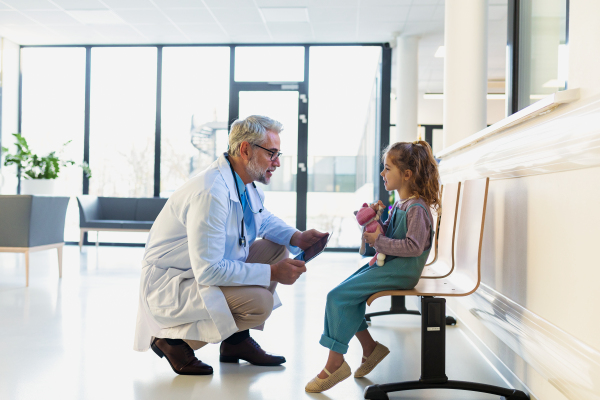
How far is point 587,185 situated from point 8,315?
3.04m

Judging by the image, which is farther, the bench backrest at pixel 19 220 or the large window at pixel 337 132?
the large window at pixel 337 132

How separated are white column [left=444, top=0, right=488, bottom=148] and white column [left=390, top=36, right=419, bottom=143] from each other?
9.53ft

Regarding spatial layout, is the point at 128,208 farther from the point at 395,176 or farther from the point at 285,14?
the point at 395,176

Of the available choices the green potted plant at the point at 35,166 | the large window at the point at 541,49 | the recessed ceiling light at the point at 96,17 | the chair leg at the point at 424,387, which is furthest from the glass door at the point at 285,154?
the chair leg at the point at 424,387

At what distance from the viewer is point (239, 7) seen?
554 cm

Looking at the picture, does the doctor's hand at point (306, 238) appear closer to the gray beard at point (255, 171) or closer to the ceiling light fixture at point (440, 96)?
the gray beard at point (255, 171)

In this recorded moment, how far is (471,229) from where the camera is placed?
1995 mm

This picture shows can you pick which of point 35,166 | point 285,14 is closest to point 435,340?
point 285,14

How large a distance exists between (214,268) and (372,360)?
0.71 meters

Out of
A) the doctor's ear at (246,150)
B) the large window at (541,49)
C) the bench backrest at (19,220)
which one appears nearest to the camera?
the doctor's ear at (246,150)

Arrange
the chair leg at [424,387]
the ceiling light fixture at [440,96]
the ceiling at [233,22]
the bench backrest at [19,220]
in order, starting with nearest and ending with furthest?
the chair leg at [424,387] < the bench backrest at [19,220] < the ceiling at [233,22] < the ceiling light fixture at [440,96]

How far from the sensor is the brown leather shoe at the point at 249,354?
2117mm

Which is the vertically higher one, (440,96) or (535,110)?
(440,96)

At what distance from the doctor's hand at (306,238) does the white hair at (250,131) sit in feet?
1.49
